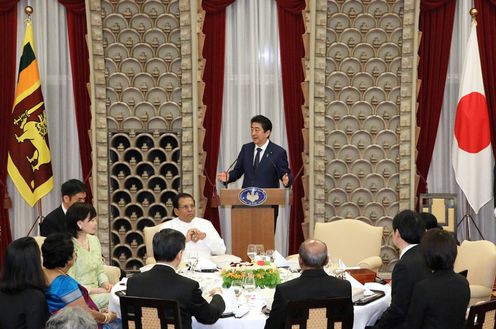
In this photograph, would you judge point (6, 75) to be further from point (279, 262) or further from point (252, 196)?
point (279, 262)

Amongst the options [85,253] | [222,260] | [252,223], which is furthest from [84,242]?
[252,223]

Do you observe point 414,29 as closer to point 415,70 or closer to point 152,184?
point 415,70

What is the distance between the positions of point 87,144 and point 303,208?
2.62 m

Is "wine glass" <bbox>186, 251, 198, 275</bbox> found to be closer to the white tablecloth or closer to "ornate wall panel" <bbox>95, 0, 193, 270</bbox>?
the white tablecloth

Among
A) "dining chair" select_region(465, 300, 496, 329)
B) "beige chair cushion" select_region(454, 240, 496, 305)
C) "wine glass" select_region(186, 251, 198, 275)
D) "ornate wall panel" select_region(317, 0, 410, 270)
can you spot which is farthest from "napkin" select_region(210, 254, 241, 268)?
"ornate wall panel" select_region(317, 0, 410, 270)

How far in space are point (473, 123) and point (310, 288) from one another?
4.66m

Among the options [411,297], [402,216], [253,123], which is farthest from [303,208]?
[411,297]

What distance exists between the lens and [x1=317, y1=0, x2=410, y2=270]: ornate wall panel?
7801 mm

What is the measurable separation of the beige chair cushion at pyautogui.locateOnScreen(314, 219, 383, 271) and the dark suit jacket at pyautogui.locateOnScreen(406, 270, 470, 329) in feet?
7.62

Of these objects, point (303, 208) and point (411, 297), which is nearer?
point (411, 297)

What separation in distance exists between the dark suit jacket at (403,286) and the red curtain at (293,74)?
4.13 metres

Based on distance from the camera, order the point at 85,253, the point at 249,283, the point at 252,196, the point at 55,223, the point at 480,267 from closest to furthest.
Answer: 1. the point at 249,283
2. the point at 85,253
3. the point at 480,267
4. the point at 55,223
5. the point at 252,196

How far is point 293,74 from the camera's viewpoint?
8.31 meters

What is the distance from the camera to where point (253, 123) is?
6.99 m
